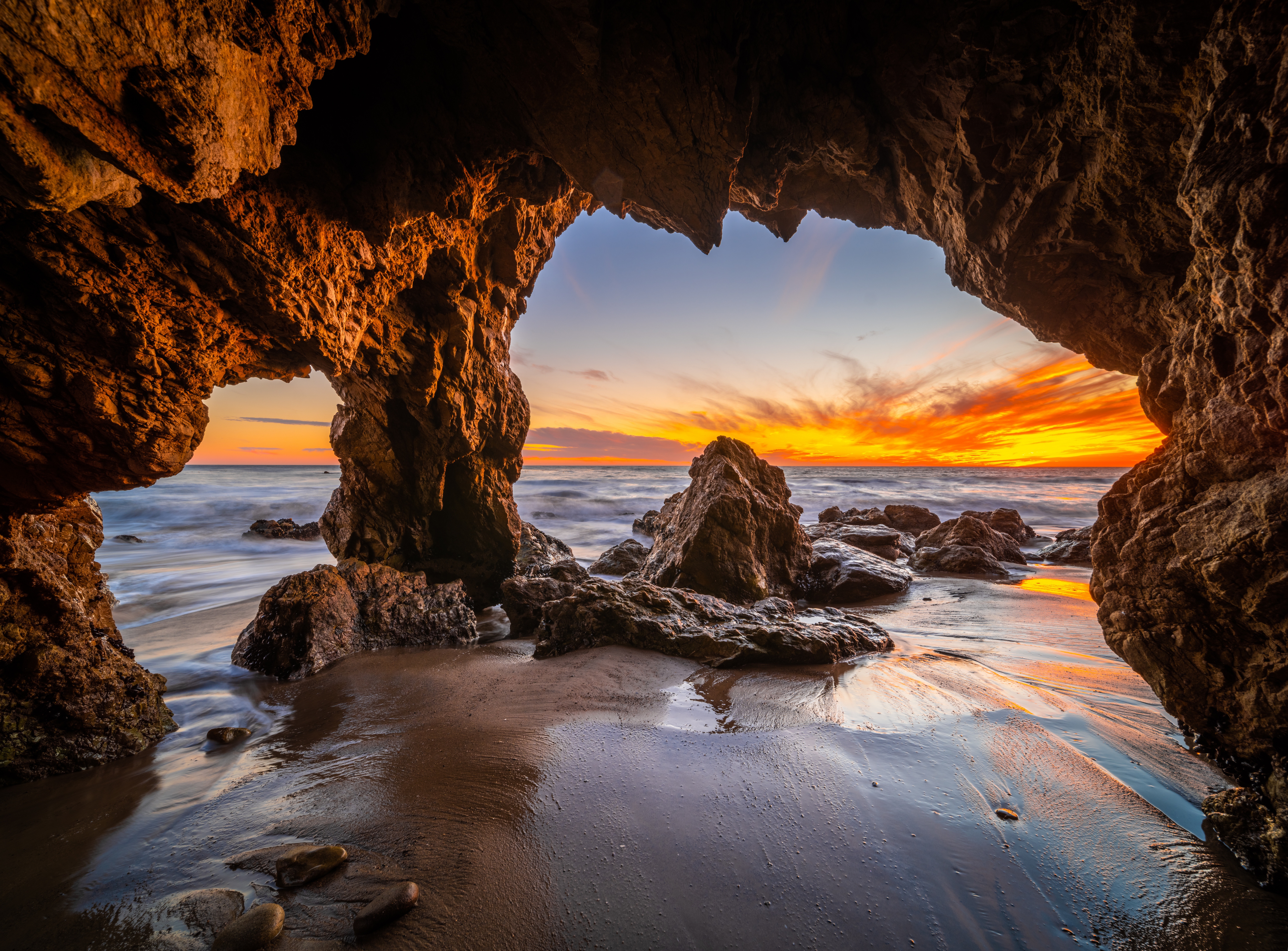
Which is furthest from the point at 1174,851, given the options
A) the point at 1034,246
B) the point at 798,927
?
the point at 1034,246

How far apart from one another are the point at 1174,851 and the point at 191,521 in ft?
82.0

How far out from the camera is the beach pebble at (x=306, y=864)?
1.91 meters

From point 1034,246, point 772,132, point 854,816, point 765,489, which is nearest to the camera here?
point 854,816

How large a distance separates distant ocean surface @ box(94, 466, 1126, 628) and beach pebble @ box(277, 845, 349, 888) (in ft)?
24.1

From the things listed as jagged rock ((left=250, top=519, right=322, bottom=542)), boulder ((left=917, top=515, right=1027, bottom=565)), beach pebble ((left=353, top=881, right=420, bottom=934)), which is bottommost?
jagged rock ((left=250, top=519, right=322, bottom=542))

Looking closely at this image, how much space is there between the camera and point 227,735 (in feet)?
10.8

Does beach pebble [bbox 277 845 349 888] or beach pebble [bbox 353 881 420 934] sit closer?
beach pebble [bbox 353 881 420 934]

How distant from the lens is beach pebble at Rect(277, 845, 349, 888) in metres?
1.91

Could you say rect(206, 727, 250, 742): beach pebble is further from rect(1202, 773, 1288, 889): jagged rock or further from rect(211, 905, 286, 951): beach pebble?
rect(1202, 773, 1288, 889): jagged rock

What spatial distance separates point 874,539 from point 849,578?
3968 mm

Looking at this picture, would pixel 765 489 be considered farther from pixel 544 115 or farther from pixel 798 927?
pixel 798 927

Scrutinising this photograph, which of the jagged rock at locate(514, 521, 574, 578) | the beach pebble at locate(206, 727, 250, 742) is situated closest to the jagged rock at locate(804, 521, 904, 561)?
the jagged rock at locate(514, 521, 574, 578)

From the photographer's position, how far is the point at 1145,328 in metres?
3.10

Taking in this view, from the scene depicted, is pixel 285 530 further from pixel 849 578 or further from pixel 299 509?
pixel 849 578
